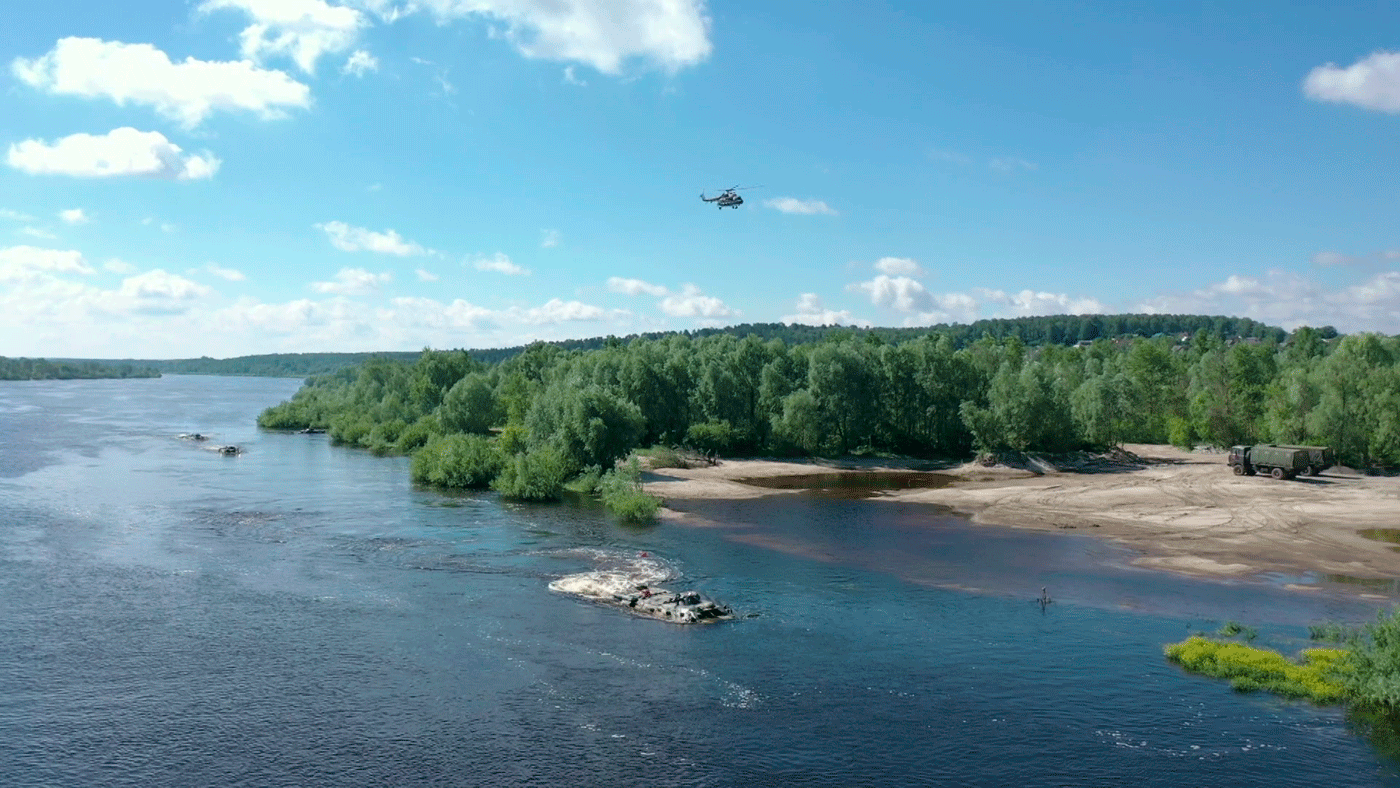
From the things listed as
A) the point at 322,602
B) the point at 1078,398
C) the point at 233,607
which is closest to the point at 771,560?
the point at 322,602

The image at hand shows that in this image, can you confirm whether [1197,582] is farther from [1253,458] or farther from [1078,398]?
[1078,398]

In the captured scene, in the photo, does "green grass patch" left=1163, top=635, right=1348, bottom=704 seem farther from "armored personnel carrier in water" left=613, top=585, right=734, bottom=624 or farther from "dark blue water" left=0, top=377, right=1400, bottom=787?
"armored personnel carrier in water" left=613, top=585, right=734, bottom=624

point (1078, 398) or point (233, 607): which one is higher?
point (1078, 398)

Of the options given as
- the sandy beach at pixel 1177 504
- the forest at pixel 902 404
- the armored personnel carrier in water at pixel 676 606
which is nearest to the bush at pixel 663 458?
the sandy beach at pixel 1177 504

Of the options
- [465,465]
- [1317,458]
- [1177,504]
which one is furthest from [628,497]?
[1317,458]

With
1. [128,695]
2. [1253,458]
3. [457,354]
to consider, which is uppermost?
[457,354]

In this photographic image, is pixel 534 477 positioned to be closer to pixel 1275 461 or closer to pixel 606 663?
pixel 606 663

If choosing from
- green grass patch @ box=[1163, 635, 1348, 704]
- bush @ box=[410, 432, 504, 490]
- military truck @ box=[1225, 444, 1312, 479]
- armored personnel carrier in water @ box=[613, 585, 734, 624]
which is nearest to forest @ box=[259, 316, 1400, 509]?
bush @ box=[410, 432, 504, 490]
